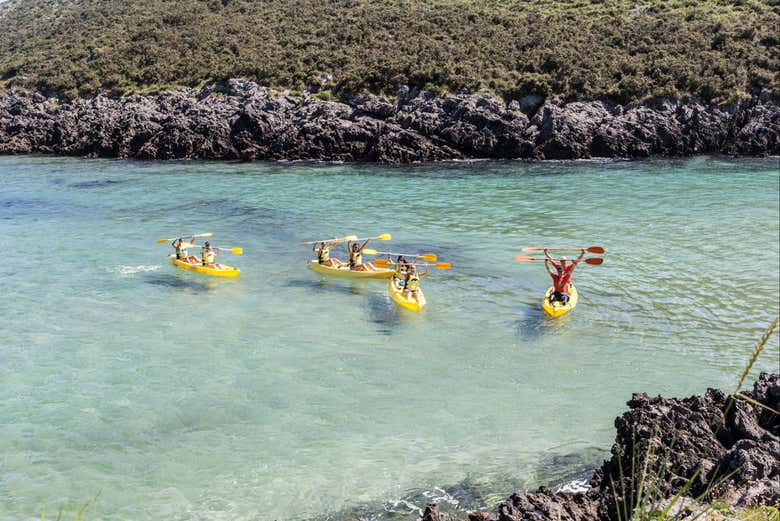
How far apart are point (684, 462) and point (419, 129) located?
40732mm

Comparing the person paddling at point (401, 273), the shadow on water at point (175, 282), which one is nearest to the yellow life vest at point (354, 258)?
the person paddling at point (401, 273)

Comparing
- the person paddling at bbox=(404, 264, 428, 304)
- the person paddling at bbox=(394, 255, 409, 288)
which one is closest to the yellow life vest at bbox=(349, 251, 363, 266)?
the person paddling at bbox=(394, 255, 409, 288)

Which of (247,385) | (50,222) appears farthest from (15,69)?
(247,385)

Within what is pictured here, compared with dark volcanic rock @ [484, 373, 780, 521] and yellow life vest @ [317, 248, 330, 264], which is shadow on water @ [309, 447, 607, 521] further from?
yellow life vest @ [317, 248, 330, 264]

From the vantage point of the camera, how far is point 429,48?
55531 millimetres

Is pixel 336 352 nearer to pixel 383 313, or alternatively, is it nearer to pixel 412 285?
pixel 383 313

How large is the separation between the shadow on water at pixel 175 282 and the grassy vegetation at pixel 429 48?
33.8m

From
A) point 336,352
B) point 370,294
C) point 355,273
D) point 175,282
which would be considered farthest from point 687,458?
point 175,282

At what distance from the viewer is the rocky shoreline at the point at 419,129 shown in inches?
1781

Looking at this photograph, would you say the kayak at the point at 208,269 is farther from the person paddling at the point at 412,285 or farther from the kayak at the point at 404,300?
the person paddling at the point at 412,285

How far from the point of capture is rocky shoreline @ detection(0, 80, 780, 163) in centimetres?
4525

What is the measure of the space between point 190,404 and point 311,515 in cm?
441

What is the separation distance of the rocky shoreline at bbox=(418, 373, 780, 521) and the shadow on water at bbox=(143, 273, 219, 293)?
1348 centimetres

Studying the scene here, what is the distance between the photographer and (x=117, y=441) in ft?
36.9
